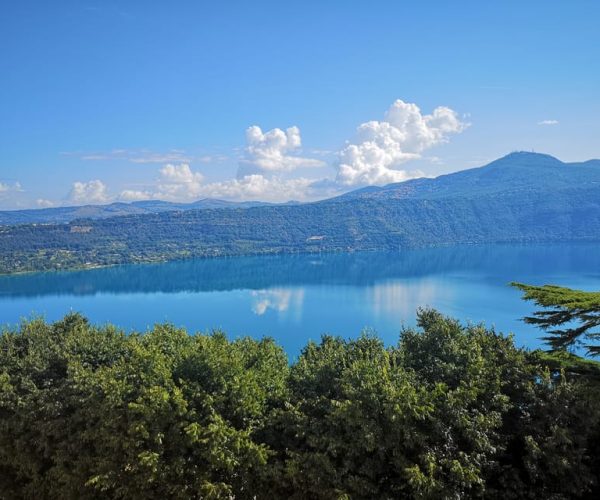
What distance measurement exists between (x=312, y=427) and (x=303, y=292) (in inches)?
3626

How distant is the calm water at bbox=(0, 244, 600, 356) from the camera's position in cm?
7394

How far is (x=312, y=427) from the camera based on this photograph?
14188 mm

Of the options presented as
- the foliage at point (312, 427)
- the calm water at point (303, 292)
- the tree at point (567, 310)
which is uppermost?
the tree at point (567, 310)

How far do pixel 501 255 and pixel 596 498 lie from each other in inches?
6792

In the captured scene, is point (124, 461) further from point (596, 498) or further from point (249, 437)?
point (596, 498)

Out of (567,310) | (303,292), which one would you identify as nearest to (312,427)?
(567,310)

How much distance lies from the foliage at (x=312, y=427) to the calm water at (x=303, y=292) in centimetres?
3985

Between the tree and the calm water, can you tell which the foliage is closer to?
the tree

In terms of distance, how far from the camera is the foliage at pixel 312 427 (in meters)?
13.1

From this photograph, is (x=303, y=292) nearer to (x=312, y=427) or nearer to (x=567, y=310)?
(x=567, y=310)

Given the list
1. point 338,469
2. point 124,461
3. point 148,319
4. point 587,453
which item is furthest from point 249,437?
point 148,319

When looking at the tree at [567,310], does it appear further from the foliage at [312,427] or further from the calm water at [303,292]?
the calm water at [303,292]

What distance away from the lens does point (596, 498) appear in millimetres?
13016

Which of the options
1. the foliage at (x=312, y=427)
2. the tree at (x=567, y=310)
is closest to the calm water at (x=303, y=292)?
the foliage at (x=312, y=427)
